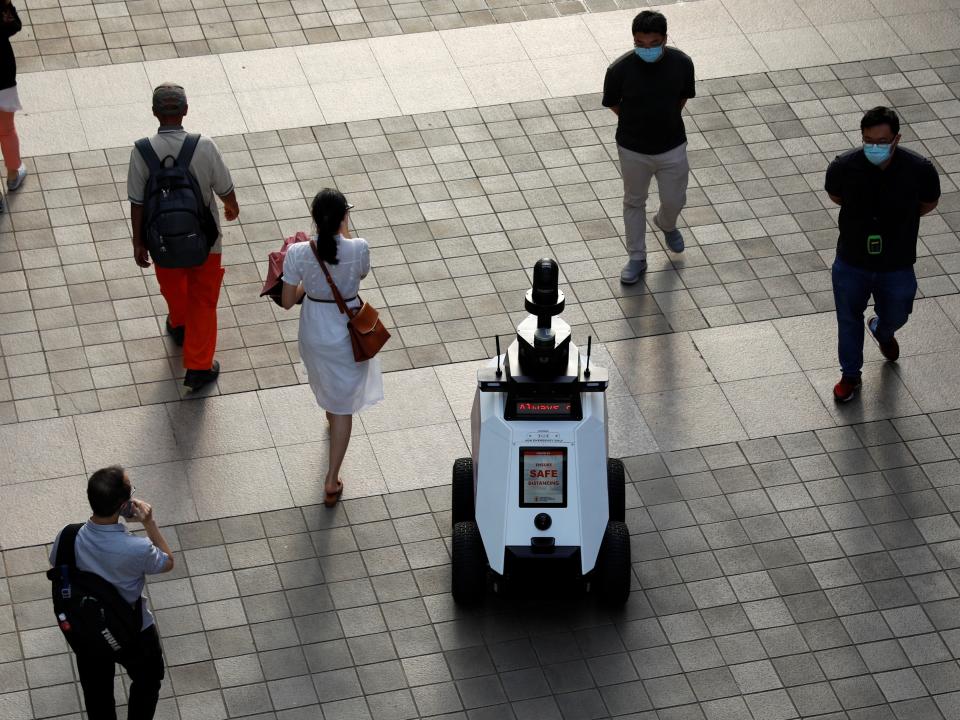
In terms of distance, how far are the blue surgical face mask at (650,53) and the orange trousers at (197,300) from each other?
291 centimetres

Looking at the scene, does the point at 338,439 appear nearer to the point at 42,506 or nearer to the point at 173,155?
the point at 42,506

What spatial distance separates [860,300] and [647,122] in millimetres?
1807

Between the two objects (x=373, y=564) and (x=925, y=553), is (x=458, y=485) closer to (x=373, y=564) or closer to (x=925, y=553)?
(x=373, y=564)

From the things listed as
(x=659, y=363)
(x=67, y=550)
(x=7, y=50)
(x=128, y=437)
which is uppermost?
(x=67, y=550)

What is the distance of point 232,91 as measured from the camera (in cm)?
1175

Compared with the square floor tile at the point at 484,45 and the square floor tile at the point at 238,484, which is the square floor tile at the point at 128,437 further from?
the square floor tile at the point at 484,45

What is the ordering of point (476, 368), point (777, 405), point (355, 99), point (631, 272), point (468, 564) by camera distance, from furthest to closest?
1. point (355, 99)
2. point (631, 272)
3. point (476, 368)
4. point (777, 405)
5. point (468, 564)

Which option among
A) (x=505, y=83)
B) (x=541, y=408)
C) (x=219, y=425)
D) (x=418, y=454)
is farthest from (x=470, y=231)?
(x=541, y=408)

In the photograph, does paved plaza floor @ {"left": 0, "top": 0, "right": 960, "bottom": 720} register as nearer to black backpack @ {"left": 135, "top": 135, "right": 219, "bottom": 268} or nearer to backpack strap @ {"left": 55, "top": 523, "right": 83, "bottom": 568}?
black backpack @ {"left": 135, "top": 135, "right": 219, "bottom": 268}

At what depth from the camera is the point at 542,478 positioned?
7.49 m

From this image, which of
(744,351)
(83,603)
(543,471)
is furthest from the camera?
(744,351)

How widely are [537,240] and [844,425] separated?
2.57 meters

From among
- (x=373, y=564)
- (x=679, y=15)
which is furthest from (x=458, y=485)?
(x=679, y=15)

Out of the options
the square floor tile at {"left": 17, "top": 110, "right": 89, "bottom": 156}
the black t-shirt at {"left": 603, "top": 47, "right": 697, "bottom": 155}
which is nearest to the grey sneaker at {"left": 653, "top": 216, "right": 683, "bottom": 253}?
the black t-shirt at {"left": 603, "top": 47, "right": 697, "bottom": 155}
